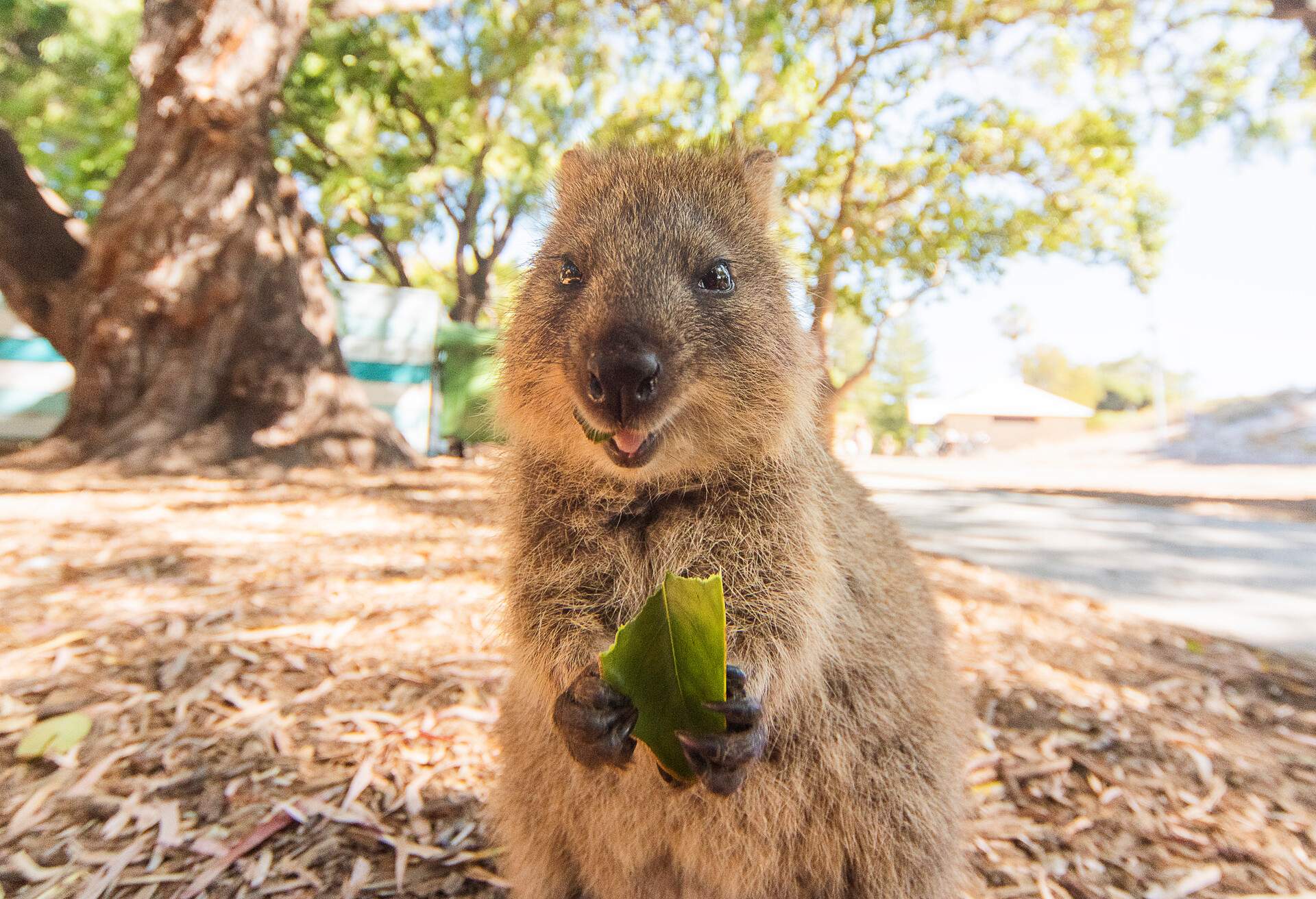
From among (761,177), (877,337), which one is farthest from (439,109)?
(761,177)

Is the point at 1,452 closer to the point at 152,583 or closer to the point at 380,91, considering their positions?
the point at 152,583

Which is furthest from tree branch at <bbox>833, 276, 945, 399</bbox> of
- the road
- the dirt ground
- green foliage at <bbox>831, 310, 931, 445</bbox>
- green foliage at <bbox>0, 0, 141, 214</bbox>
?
green foliage at <bbox>0, 0, 141, 214</bbox>

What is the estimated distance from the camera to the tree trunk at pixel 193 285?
21.6 feet

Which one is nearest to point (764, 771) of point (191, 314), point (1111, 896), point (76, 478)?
point (1111, 896)

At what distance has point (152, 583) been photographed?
342 cm

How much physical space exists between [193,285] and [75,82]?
11.2 metres

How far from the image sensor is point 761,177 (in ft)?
7.29

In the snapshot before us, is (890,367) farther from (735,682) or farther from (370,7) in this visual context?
(735,682)

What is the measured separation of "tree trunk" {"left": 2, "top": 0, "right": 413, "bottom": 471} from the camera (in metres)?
6.58

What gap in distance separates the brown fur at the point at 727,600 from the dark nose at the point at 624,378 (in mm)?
69

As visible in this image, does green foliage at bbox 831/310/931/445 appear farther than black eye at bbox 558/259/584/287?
Yes

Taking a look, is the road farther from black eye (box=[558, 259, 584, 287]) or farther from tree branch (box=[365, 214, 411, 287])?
tree branch (box=[365, 214, 411, 287])

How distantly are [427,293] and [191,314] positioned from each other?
5694mm

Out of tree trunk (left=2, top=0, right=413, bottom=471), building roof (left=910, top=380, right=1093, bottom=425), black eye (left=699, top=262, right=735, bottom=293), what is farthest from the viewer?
tree trunk (left=2, top=0, right=413, bottom=471)
